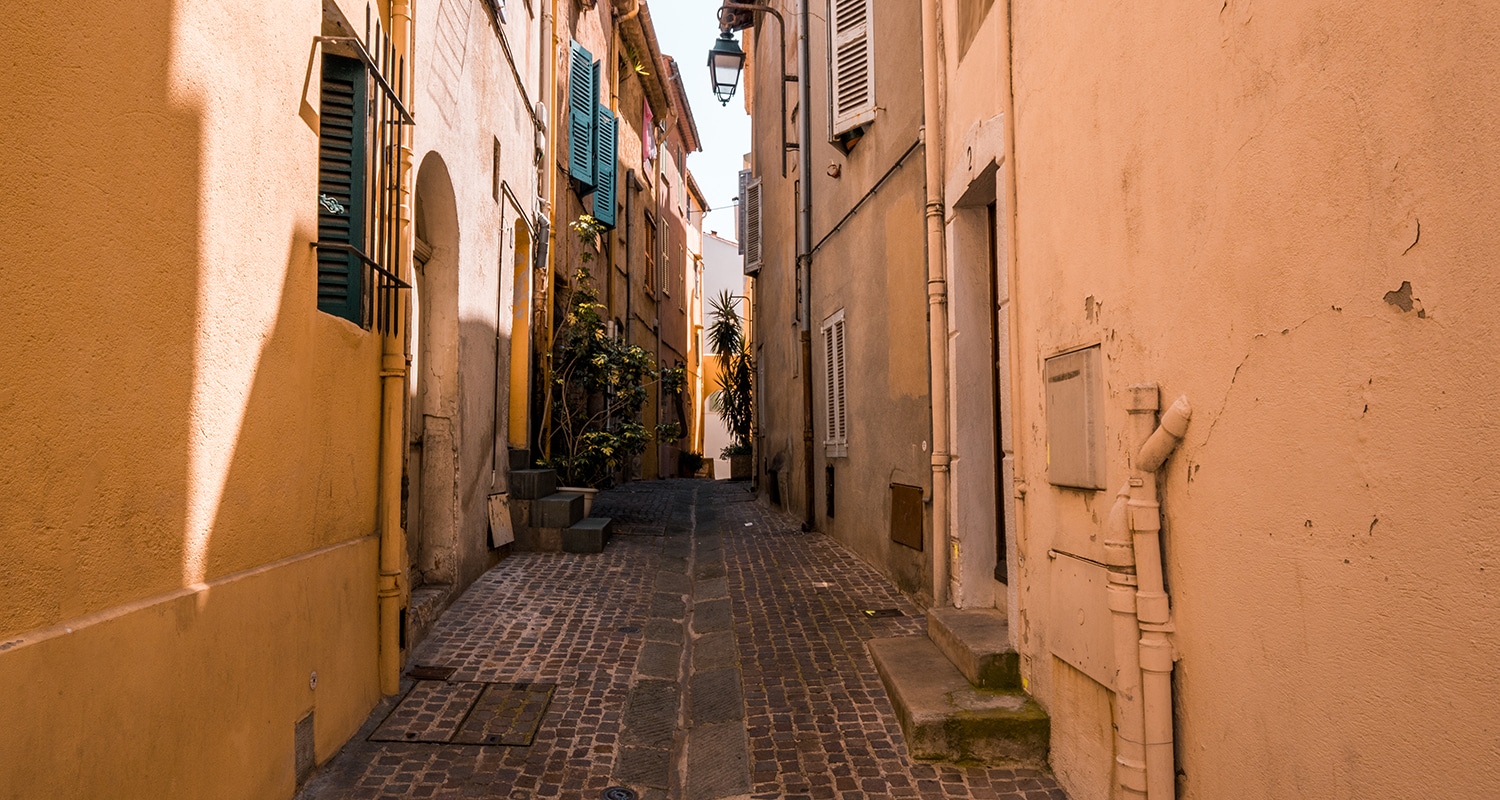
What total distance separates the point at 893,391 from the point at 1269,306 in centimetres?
505

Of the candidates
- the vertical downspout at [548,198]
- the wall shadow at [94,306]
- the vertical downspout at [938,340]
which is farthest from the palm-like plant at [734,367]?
the wall shadow at [94,306]

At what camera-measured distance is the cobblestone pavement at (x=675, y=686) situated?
389 centimetres

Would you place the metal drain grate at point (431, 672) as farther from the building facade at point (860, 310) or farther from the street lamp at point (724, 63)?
the street lamp at point (724, 63)

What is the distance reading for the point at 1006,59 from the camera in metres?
4.53

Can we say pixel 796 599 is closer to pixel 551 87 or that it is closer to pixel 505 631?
pixel 505 631

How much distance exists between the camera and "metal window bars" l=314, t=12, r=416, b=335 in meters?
4.51

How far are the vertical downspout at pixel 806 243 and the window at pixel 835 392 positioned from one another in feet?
2.00

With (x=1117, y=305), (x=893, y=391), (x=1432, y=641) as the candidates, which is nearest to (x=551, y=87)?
(x=893, y=391)

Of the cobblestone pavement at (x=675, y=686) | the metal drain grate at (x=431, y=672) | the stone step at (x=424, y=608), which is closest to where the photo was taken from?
the cobblestone pavement at (x=675, y=686)

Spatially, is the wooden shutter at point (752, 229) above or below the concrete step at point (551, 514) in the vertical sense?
above

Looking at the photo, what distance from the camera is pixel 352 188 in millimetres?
4422

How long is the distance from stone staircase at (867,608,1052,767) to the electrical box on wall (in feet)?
3.32

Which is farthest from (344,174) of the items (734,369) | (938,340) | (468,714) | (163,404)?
(734,369)

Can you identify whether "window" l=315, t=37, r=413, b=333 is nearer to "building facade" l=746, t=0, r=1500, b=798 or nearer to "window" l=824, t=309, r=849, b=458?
"building facade" l=746, t=0, r=1500, b=798
